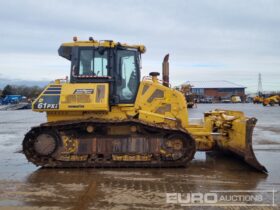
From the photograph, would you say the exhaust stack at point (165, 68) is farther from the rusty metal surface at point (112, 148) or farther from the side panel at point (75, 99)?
the rusty metal surface at point (112, 148)

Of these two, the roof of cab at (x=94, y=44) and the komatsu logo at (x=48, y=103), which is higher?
the roof of cab at (x=94, y=44)

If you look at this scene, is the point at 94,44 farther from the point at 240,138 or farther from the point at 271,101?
the point at 271,101

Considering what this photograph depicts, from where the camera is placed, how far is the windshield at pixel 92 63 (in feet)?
35.2

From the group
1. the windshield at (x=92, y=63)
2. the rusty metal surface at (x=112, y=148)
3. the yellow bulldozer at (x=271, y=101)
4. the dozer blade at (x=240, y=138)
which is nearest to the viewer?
the dozer blade at (x=240, y=138)

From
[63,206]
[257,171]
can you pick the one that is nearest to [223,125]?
[257,171]

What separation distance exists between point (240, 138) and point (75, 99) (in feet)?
12.9

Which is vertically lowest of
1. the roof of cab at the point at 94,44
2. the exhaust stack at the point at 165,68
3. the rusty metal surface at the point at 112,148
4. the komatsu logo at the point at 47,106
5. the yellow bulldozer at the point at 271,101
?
the rusty metal surface at the point at 112,148

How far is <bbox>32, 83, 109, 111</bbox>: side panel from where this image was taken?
1030cm

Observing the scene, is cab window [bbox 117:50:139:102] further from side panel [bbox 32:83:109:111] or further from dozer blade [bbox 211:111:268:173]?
dozer blade [bbox 211:111:268:173]

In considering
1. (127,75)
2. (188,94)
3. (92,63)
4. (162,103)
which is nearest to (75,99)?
(92,63)

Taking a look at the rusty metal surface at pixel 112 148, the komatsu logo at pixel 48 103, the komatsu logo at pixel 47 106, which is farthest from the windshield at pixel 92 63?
the rusty metal surface at pixel 112 148

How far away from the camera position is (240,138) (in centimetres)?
1002

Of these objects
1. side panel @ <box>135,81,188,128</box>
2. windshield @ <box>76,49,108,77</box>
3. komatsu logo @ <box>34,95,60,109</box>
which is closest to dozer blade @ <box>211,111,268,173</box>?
side panel @ <box>135,81,188,128</box>

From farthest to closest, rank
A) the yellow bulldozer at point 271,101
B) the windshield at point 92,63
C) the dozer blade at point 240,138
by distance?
the yellow bulldozer at point 271,101 → the windshield at point 92,63 → the dozer blade at point 240,138
